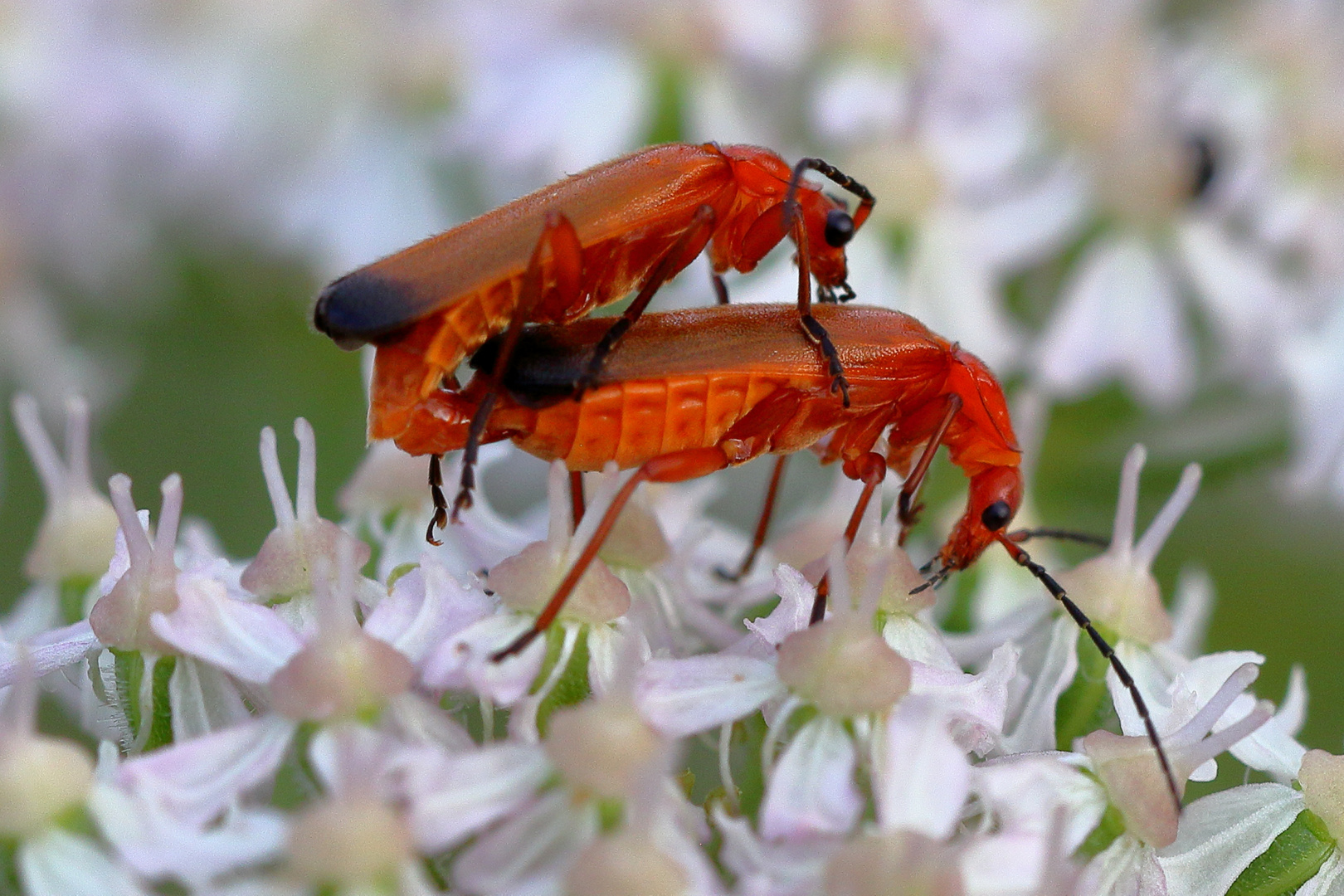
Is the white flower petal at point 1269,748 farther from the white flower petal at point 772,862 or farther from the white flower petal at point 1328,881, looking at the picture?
the white flower petal at point 772,862

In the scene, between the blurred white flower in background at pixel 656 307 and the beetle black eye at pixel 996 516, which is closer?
the blurred white flower in background at pixel 656 307

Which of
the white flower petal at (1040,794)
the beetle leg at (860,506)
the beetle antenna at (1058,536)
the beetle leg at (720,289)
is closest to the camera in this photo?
the white flower petal at (1040,794)

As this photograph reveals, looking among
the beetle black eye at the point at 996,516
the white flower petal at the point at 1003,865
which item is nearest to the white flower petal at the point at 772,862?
the white flower petal at the point at 1003,865

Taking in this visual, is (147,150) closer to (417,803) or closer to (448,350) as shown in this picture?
(448,350)

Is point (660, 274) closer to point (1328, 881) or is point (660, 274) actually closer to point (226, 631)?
point (226, 631)

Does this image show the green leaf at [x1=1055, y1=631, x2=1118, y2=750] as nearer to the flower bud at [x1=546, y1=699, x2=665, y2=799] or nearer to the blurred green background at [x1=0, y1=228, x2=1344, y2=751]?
the flower bud at [x1=546, y1=699, x2=665, y2=799]

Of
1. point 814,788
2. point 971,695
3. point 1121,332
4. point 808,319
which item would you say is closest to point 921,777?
point 814,788
